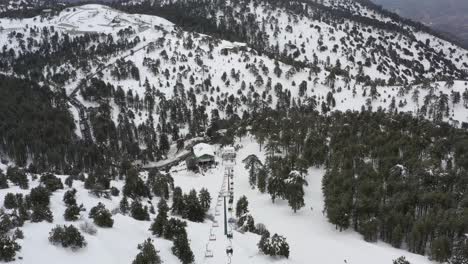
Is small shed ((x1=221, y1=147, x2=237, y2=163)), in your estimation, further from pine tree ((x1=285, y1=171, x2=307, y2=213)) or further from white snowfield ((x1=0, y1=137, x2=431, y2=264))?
pine tree ((x1=285, y1=171, x2=307, y2=213))

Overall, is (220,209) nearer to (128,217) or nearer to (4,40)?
(128,217)

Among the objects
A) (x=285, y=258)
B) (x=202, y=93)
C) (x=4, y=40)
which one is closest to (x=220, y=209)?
(x=285, y=258)

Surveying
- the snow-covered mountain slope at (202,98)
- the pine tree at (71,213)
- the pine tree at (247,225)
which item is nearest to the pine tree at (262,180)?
the snow-covered mountain slope at (202,98)

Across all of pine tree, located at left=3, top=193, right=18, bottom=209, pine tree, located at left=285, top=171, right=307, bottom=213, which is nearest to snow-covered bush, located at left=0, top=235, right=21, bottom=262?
pine tree, located at left=3, top=193, right=18, bottom=209

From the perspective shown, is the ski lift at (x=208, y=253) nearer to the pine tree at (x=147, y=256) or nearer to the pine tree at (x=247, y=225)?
the pine tree at (x=147, y=256)

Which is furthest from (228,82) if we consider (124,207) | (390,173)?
(124,207)
